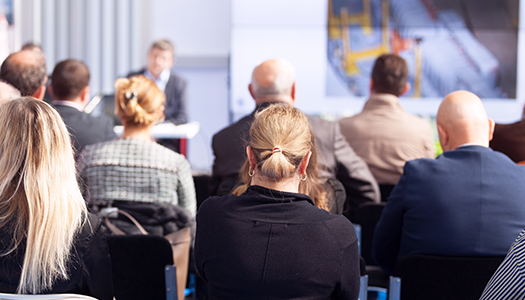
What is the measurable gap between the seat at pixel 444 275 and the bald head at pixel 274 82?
3.26 ft

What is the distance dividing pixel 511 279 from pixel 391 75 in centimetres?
195

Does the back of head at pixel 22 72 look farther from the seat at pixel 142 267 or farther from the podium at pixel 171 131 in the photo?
the seat at pixel 142 267

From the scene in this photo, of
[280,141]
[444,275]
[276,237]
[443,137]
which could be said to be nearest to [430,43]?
[443,137]

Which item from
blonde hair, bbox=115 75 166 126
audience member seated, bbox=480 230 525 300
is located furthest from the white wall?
audience member seated, bbox=480 230 525 300

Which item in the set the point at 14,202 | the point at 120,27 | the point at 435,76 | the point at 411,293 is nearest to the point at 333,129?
the point at 411,293

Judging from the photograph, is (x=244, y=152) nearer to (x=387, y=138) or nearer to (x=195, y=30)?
(x=387, y=138)

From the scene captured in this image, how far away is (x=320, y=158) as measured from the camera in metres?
2.08

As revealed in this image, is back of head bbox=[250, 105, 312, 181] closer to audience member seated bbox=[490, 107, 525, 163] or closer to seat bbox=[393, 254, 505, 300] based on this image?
seat bbox=[393, 254, 505, 300]

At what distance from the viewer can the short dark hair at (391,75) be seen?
2.76m

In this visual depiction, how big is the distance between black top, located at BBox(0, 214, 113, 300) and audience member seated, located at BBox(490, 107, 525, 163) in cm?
191

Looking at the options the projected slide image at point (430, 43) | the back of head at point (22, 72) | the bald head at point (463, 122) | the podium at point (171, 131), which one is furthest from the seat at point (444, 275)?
the projected slide image at point (430, 43)

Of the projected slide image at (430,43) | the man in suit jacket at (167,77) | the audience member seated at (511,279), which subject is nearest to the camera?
the audience member seated at (511,279)

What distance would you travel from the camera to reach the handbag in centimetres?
189

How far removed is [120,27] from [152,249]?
14.5 ft
